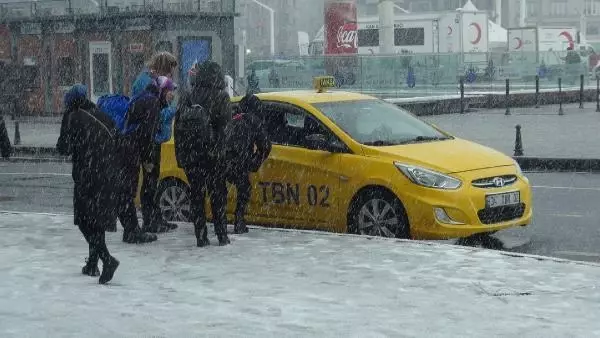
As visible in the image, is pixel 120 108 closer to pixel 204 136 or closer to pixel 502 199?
pixel 204 136

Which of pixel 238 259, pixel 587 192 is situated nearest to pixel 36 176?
pixel 587 192

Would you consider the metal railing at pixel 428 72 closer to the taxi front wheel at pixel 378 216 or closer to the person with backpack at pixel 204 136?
the taxi front wheel at pixel 378 216

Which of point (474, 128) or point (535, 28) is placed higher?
point (535, 28)

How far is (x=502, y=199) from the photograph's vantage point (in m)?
11.9

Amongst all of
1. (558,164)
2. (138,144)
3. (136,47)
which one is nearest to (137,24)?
(136,47)

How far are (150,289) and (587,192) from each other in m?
8.87

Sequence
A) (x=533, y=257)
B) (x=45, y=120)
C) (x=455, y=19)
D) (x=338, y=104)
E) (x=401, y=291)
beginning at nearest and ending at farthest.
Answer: (x=401, y=291)
(x=533, y=257)
(x=338, y=104)
(x=45, y=120)
(x=455, y=19)

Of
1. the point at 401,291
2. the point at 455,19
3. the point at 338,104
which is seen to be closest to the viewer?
the point at 401,291

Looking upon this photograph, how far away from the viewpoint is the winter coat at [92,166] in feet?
31.2

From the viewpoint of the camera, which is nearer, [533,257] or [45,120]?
[533,257]

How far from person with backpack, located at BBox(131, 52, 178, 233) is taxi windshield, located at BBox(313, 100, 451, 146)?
1784 mm

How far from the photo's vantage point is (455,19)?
2490 inches

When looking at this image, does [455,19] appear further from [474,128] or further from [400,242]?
[400,242]

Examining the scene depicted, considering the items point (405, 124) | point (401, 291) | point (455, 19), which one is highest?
point (455, 19)
